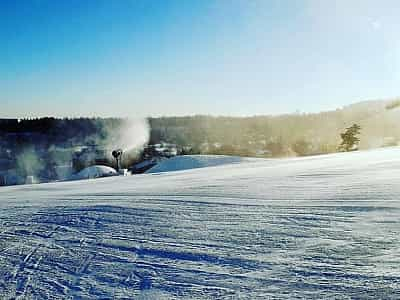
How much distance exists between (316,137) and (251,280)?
139 feet

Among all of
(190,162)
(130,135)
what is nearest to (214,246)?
(190,162)

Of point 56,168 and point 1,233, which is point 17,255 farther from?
point 56,168

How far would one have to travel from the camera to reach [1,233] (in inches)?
192

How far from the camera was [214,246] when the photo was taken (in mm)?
3744

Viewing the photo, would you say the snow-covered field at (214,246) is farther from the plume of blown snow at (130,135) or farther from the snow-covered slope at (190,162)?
the plume of blown snow at (130,135)

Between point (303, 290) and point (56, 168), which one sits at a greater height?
point (303, 290)

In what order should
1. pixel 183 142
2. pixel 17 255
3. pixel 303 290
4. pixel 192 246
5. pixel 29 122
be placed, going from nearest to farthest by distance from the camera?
1. pixel 303 290
2. pixel 192 246
3. pixel 17 255
4. pixel 183 142
5. pixel 29 122

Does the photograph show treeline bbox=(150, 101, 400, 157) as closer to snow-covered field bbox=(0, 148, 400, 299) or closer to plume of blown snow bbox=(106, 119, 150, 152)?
plume of blown snow bbox=(106, 119, 150, 152)

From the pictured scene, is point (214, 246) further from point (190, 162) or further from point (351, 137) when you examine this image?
point (351, 137)

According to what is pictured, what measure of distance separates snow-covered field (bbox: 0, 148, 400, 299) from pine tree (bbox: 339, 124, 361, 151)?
27.6m

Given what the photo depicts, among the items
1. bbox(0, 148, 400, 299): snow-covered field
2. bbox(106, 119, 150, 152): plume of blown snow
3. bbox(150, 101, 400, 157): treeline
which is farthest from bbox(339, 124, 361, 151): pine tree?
bbox(0, 148, 400, 299): snow-covered field

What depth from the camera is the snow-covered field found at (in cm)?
290

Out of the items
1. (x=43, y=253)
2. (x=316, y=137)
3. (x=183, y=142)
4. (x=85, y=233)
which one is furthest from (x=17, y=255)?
(x=183, y=142)

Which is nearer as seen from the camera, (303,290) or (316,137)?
(303,290)
